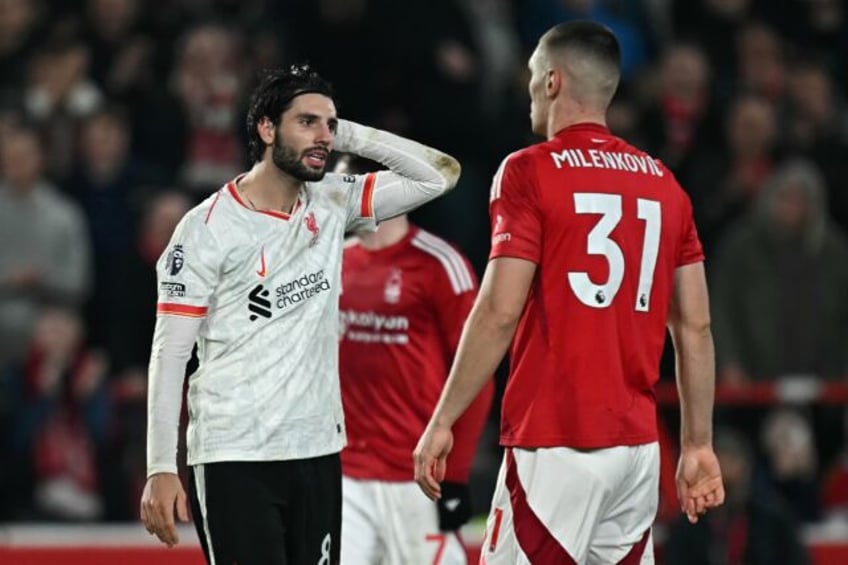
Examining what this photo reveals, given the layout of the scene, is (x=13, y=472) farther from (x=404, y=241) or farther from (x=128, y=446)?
(x=404, y=241)

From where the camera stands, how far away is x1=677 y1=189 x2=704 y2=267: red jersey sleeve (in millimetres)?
5730

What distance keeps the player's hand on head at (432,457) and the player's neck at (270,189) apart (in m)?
0.84

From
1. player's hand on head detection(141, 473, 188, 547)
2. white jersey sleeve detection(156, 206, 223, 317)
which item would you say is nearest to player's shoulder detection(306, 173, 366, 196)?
white jersey sleeve detection(156, 206, 223, 317)

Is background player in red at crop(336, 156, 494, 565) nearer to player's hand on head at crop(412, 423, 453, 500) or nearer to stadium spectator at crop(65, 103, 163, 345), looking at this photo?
player's hand on head at crop(412, 423, 453, 500)

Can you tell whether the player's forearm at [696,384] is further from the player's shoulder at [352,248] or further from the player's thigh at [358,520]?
the player's shoulder at [352,248]

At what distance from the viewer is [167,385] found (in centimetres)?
543

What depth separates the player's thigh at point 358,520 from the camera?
Result: 694 cm

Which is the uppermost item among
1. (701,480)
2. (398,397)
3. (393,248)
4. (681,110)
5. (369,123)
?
(681,110)

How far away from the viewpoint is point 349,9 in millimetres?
11586

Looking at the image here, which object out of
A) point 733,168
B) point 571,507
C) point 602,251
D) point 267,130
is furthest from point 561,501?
point 733,168

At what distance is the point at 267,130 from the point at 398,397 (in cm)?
160

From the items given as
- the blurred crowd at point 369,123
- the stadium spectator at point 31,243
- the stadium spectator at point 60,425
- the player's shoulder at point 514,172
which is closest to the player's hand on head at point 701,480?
the player's shoulder at point 514,172

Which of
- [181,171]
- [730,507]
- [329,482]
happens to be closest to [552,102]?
[329,482]

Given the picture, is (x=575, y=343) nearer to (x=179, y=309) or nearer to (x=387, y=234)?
(x=179, y=309)
